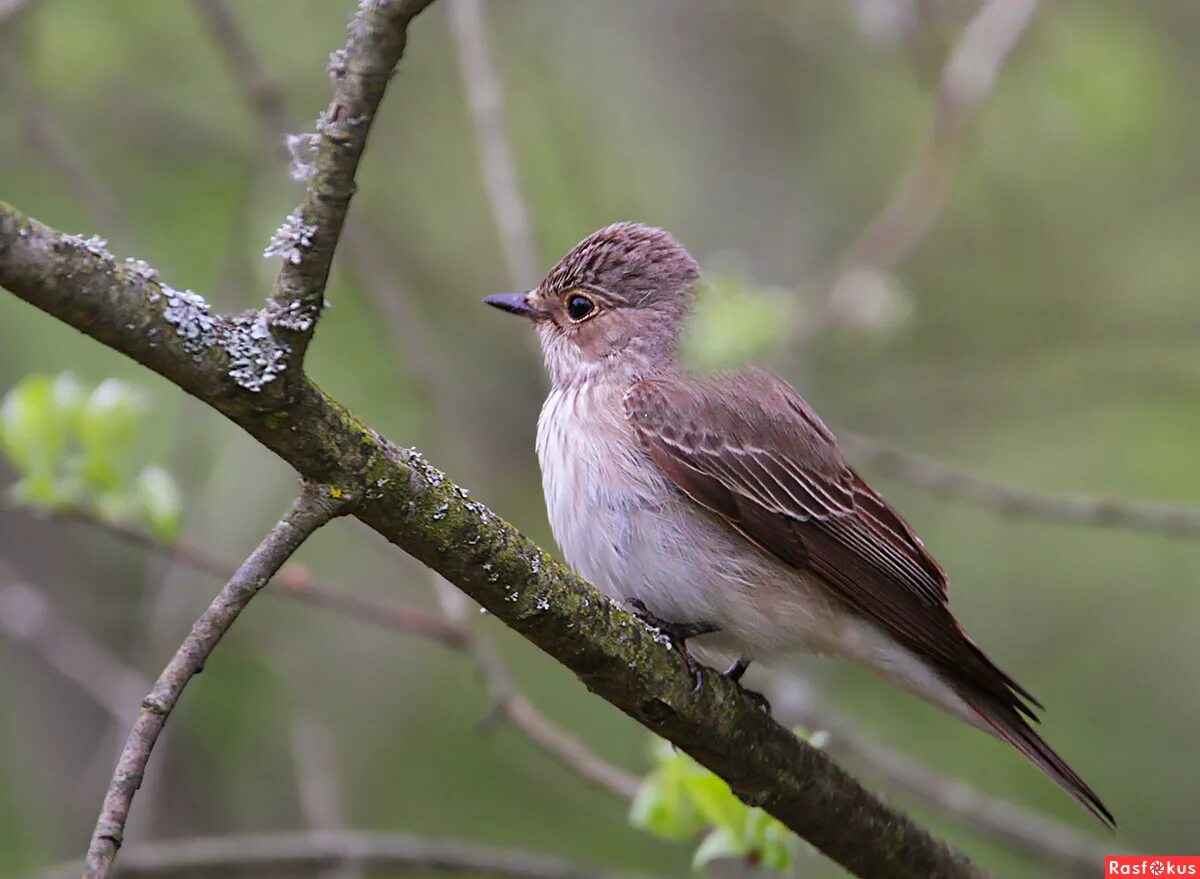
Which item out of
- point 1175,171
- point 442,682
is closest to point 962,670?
point 442,682

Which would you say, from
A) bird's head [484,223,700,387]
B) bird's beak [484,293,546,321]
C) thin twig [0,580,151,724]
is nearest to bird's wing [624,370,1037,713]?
bird's head [484,223,700,387]

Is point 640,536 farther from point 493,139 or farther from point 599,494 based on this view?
point 493,139

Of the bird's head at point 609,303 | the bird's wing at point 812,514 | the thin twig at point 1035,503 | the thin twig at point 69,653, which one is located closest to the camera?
the bird's wing at point 812,514

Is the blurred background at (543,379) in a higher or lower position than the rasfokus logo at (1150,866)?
higher

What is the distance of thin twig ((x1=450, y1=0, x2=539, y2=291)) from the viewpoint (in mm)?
6172

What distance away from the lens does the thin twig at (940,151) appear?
644cm

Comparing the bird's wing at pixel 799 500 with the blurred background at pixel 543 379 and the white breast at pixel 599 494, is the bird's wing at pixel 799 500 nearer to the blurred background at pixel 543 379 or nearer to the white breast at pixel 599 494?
the white breast at pixel 599 494

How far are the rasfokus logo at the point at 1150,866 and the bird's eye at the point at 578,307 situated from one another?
2749 mm

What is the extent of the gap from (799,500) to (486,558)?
223 centimetres

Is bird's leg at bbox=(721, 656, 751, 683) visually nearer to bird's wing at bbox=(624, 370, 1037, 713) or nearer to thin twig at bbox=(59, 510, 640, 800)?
bird's wing at bbox=(624, 370, 1037, 713)

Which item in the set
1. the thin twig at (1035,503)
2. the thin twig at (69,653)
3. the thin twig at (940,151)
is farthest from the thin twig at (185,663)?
the thin twig at (940,151)

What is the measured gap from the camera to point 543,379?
8.70 m

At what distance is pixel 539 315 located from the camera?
554 centimetres

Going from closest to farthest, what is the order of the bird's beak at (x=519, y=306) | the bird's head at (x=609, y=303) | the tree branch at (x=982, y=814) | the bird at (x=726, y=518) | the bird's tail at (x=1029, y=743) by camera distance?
the bird's tail at (x=1029, y=743) → the bird at (x=726, y=518) → the bird's head at (x=609, y=303) → the bird's beak at (x=519, y=306) → the tree branch at (x=982, y=814)
